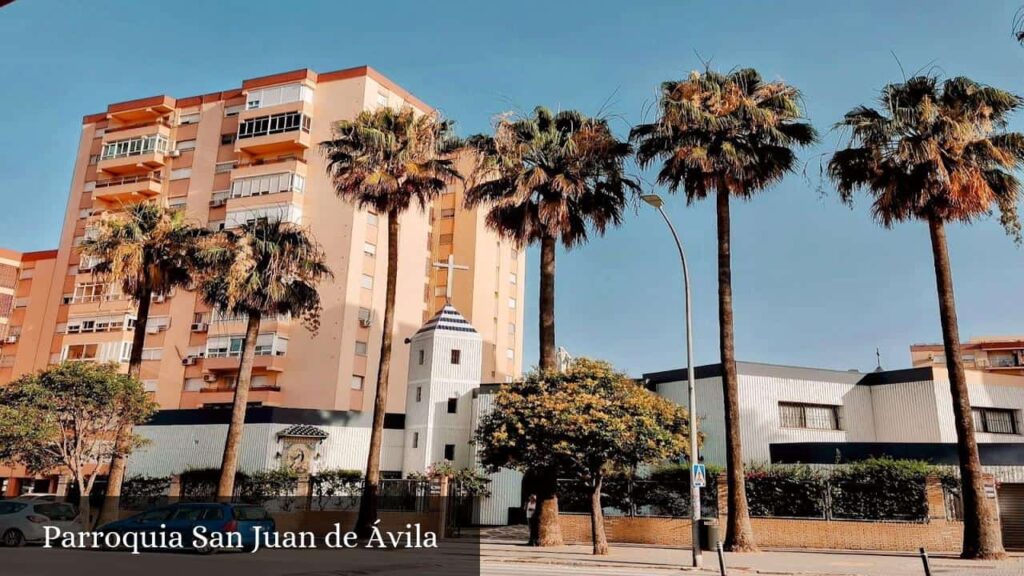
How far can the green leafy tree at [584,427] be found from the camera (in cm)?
2339

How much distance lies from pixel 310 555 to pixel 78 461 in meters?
12.2

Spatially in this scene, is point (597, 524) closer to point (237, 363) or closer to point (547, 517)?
point (547, 517)

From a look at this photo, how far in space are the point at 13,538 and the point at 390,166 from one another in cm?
1741

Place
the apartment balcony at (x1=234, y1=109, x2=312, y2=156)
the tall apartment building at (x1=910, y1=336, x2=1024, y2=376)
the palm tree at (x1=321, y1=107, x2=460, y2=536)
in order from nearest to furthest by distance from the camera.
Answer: the palm tree at (x1=321, y1=107, x2=460, y2=536)
the apartment balcony at (x1=234, y1=109, x2=312, y2=156)
the tall apartment building at (x1=910, y1=336, x2=1024, y2=376)

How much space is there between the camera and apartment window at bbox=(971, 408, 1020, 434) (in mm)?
36469

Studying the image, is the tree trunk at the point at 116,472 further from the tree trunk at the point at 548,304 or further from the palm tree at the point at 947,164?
the palm tree at the point at 947,164

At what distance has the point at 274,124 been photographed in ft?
181

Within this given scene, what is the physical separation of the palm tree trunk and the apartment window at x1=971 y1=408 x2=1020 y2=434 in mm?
21667

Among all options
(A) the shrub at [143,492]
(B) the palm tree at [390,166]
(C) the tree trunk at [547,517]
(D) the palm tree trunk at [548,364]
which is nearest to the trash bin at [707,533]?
(D) the palm tree trunk at [548,364]

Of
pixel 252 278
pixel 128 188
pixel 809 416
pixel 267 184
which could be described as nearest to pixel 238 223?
pixel 267 184

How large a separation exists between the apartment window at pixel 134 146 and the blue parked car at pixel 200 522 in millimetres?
44107

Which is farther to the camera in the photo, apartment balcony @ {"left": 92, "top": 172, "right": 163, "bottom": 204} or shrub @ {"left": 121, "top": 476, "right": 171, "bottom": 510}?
apartment balcony @ {"left": 92, "top": 172, "right": 163, "bottom": 204}

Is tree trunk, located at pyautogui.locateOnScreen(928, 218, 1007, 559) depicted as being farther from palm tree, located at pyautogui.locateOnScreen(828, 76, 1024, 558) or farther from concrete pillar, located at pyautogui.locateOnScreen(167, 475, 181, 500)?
concrete pillar, located at pyautogui.locateOnScreen(167, 475, 181, 500)

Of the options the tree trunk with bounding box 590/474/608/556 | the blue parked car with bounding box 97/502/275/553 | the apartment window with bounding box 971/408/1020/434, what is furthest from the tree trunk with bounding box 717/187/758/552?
the apartment window with bounding box 971/408/1020/434
